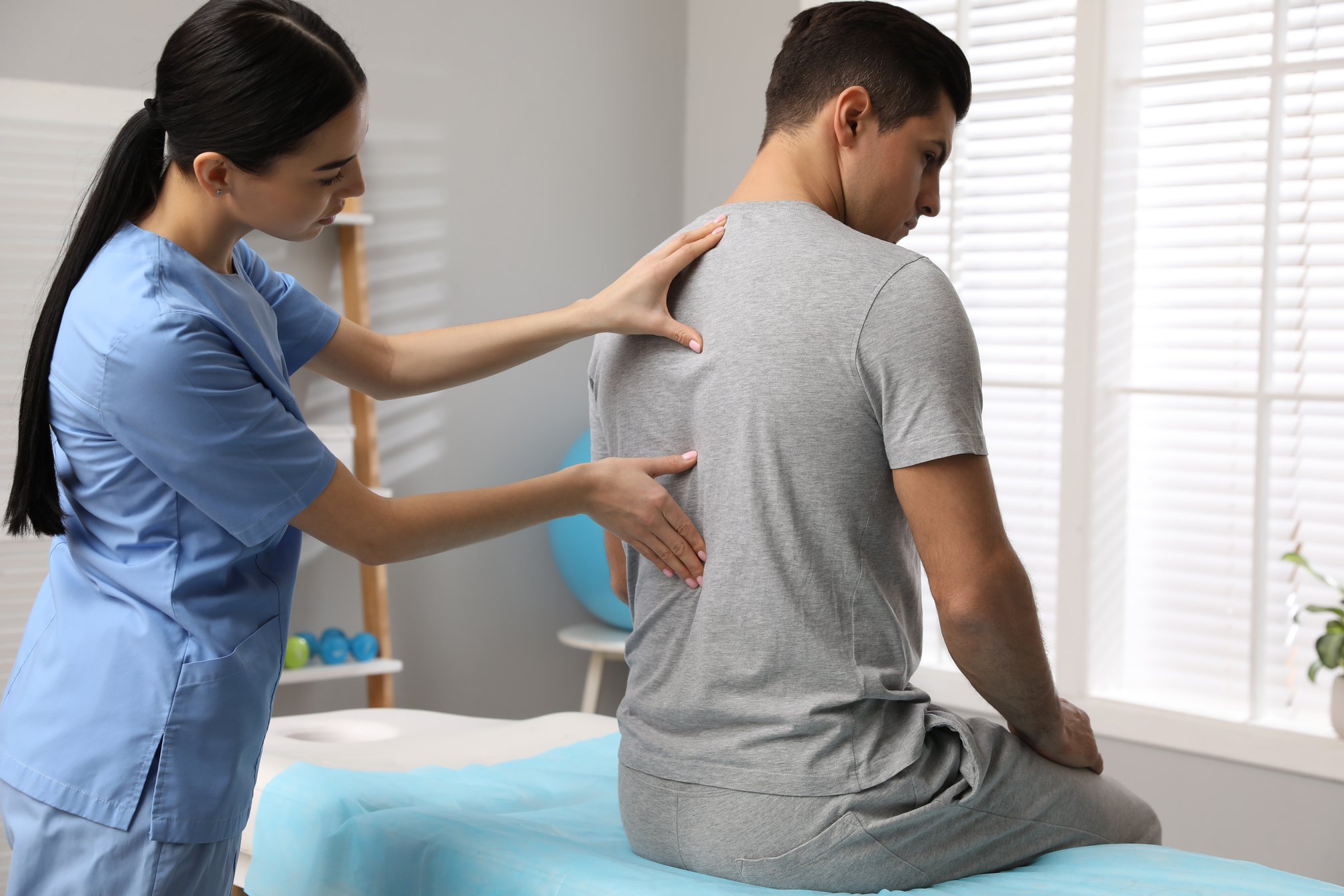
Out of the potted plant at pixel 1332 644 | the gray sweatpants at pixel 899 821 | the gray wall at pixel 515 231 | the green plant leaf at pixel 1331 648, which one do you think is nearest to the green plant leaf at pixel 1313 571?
the potted plant at pixel 1332 644

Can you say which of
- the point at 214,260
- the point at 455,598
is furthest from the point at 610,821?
the point at 455,598

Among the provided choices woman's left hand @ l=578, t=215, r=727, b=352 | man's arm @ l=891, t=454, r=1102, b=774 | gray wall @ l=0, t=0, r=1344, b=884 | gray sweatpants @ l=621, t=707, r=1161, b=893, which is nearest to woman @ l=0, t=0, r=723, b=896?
woman's left hand @ l=578, t=215, r=727, b=352

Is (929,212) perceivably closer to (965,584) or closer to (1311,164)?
(965,584)

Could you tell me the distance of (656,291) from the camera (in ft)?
4.25

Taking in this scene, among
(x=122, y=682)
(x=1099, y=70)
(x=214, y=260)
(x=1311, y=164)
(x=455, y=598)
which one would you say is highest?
(x=1099, y=70)

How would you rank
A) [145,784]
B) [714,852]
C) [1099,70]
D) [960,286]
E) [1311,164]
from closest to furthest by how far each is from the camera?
[145,784], [714,852], [1311,164], [1099,70], [960,286]

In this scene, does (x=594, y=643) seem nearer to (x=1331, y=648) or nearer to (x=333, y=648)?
(x=333, y=648)

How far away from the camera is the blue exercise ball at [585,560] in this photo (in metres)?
3.02

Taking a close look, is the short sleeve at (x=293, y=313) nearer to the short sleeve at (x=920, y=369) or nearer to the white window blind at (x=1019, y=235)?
the short sleeve at (x=920, y=369)

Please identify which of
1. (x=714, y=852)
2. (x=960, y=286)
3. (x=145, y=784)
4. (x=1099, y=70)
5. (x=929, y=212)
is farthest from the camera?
(x=960, y=286)

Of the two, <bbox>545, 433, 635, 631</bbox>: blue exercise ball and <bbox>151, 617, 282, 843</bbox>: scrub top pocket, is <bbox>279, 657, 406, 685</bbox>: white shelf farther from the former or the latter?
<bbox>151, 617, 282, 843</bbox>: scrub top pocket

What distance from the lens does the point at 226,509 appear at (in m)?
1.09

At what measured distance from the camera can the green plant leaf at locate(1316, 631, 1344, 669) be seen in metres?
2.45

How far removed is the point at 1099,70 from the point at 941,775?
2.28 metres
